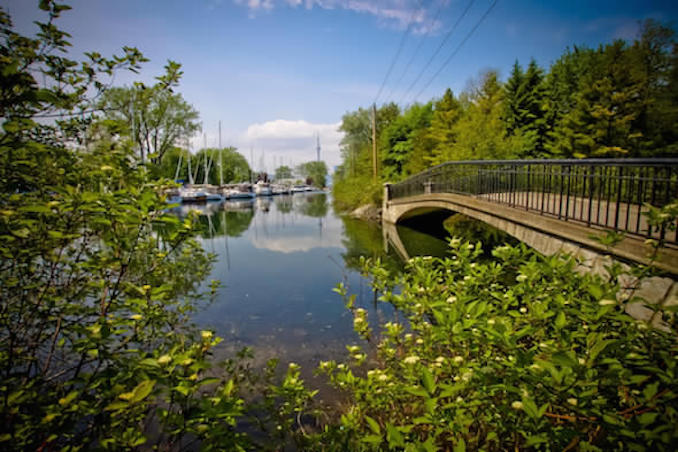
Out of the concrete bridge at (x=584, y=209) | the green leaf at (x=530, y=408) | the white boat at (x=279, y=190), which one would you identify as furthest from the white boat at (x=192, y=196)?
the green leaf at (x=530, y=408)

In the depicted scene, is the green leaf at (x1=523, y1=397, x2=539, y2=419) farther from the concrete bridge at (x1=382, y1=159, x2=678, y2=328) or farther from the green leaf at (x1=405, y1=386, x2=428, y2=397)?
the concrete bridge at (x1=382, y1=159, x2=678, y2=328)

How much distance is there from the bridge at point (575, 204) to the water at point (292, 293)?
8.80ft

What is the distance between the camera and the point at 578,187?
504 inches

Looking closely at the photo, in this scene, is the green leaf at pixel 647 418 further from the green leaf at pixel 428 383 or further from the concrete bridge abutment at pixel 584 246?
the green leaf at pixel 428 383

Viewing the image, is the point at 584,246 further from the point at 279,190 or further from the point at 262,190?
the point at 279,190

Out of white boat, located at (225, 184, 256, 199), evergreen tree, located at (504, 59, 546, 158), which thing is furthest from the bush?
white boat, located at (225, 184, 256, 199)

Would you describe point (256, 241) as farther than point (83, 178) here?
Yes

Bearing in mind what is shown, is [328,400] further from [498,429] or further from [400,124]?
[400,124]

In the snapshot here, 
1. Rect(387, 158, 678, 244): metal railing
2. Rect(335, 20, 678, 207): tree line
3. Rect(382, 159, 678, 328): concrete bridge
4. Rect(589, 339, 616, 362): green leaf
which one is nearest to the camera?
Rect(589, 339, 616, 362): green leaf

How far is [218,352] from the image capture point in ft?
18.9

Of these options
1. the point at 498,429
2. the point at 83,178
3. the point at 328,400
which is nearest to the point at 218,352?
the point at 328,400

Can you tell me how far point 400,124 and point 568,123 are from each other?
17.5 m

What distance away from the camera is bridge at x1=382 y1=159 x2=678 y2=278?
3695 mm

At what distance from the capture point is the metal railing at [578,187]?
4.02 metres
